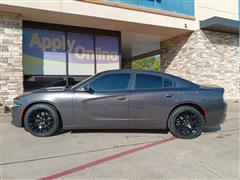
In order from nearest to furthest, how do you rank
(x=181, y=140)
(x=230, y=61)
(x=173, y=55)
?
(x=181, y=140) → (x=230, y=61) → (x=173, y=55)

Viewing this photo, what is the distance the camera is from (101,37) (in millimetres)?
10133

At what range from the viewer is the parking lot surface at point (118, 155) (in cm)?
314

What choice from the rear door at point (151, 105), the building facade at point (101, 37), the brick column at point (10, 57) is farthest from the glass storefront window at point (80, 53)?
the rear door at point (151, 105)

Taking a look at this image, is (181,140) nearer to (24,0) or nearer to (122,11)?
(122,11)

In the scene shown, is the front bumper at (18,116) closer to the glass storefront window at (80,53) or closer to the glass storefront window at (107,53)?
the glass storefront window at (80,53)

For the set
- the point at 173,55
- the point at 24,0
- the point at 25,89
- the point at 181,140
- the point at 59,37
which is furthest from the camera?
the point at 173,55

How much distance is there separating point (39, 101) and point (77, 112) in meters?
0.87

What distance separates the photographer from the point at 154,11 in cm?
941

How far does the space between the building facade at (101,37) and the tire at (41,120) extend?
3.62 m

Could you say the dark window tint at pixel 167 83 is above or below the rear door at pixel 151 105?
above

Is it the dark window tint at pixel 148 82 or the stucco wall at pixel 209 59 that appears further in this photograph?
the stucco wall at pixel 209 59

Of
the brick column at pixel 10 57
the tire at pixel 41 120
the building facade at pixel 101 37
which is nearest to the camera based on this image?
the tire at pixel 41 120

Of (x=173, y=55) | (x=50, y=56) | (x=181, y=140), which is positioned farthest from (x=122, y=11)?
(x=181, y=140)

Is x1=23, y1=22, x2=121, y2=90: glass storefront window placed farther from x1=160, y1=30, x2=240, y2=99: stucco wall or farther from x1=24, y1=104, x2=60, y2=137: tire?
x1=24, y1=104, x2=60, y2=137: tire
